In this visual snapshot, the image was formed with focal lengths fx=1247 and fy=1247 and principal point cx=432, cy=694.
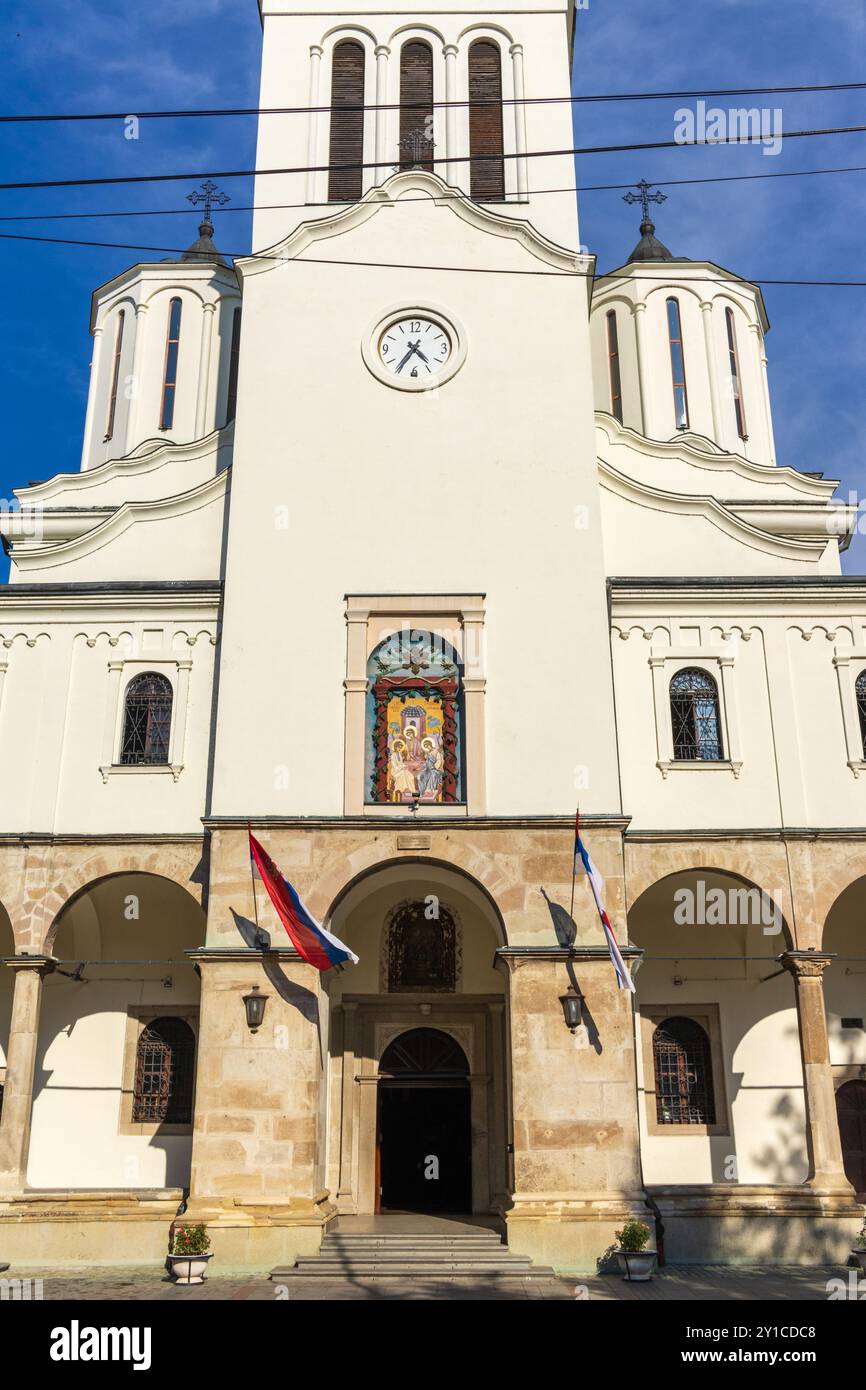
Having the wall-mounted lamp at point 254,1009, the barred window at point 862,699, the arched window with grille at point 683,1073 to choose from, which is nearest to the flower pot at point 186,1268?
the wall-mounted lamp at point 254,1009

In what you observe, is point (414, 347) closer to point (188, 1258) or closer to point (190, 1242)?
point (190, 1242)

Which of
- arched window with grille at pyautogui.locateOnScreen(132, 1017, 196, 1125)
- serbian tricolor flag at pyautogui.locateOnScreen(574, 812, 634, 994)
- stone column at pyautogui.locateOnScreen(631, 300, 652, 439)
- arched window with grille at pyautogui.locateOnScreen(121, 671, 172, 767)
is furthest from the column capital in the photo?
stone column at pyautogui.locateOnScreen(631, 300, 652, 439)

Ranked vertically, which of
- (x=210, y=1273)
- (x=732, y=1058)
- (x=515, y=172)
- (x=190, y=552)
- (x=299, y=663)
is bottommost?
(x=210, y=1273)

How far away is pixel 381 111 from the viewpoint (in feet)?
72.5

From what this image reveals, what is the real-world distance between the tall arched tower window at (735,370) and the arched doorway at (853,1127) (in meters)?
13.1

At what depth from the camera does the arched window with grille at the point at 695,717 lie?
18.0 meters

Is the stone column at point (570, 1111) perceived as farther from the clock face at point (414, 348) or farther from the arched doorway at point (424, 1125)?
the clock face at point (414, 348)

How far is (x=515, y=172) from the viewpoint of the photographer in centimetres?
2153

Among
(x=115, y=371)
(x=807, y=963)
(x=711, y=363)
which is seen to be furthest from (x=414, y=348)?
(x=807, y=963)

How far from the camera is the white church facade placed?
618 inches

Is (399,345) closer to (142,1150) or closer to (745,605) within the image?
(745,605)
